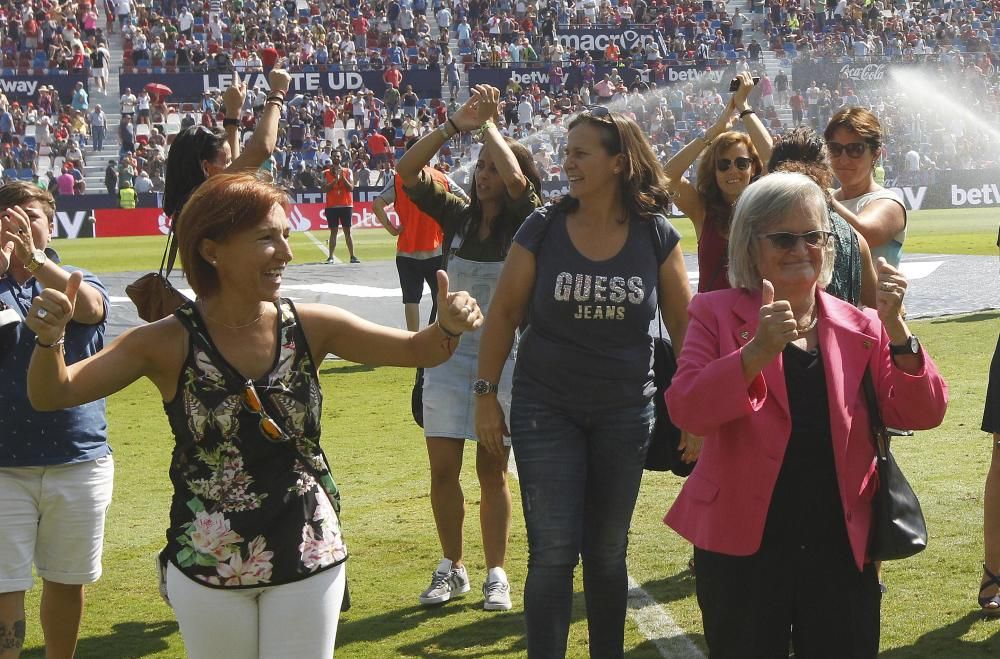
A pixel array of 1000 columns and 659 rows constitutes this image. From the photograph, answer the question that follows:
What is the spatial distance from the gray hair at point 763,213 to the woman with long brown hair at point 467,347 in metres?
2.30

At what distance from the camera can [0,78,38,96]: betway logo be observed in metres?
43.7

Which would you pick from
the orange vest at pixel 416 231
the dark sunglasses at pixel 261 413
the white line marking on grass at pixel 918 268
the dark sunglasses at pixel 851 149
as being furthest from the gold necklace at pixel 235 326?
the white line marking on grass at pixel 918 268

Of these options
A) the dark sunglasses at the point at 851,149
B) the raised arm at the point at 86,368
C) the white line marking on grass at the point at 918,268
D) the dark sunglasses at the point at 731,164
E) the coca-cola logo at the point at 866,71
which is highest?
the coca-cola logo at the point at 866,71

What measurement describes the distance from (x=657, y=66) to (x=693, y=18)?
17.3 feet

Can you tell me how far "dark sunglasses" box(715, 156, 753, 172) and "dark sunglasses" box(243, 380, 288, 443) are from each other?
3054 mm

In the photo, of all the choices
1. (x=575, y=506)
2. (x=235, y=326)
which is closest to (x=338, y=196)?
(x=575, y=506)

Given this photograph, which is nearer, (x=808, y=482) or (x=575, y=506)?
(x=808, y=482)

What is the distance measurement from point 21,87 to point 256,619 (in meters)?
44.1

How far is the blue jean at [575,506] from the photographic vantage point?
441 cm

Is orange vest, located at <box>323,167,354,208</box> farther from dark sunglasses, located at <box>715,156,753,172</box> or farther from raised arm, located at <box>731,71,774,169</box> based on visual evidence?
dark sunglasses, located at <box>715,156,753,172</box>

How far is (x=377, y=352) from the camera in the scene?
356 cm

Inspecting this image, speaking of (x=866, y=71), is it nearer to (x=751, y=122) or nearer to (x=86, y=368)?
(x=751, y=122)

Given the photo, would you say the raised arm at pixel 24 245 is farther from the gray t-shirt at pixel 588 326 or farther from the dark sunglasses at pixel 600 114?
the dark sunglasses at pixel 600 114

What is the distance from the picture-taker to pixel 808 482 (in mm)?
3400
